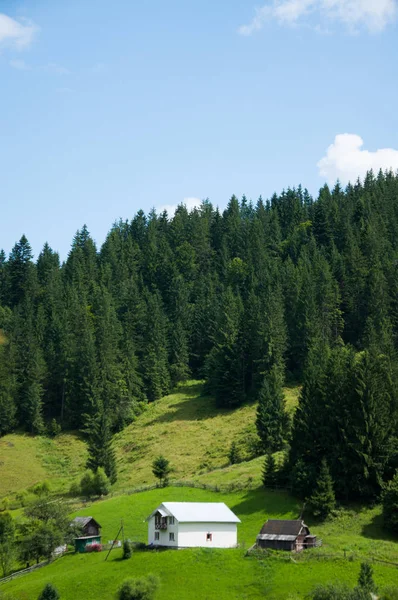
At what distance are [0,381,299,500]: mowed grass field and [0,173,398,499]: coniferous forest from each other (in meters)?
3.78

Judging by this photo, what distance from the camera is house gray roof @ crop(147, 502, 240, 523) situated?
6862cm

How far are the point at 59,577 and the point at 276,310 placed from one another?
7140 centimetres

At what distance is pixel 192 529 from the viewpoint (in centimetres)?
6881

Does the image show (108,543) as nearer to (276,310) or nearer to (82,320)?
(276,310)

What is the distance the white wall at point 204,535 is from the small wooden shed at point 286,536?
340 centimetres

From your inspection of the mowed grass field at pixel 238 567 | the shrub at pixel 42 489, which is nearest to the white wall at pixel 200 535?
the mowed grass field at pixel 238 567

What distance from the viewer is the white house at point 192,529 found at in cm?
6831

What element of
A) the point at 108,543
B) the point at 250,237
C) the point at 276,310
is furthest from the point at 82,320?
the point at 108,543

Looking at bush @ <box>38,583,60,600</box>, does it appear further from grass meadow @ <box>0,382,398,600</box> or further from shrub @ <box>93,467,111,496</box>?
shrub @ <box>93,467,111,496</box>

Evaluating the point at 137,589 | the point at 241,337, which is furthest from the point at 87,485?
the point at 241,337

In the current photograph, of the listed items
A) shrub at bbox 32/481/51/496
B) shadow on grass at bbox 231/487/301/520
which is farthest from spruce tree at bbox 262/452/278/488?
shrub at bbox 32/481/51/496

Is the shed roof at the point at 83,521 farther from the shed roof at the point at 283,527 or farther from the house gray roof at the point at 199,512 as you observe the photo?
the shed roof at the point at 283,527

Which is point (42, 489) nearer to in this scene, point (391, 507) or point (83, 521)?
point (83, 521)

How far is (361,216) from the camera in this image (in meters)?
→ 182
